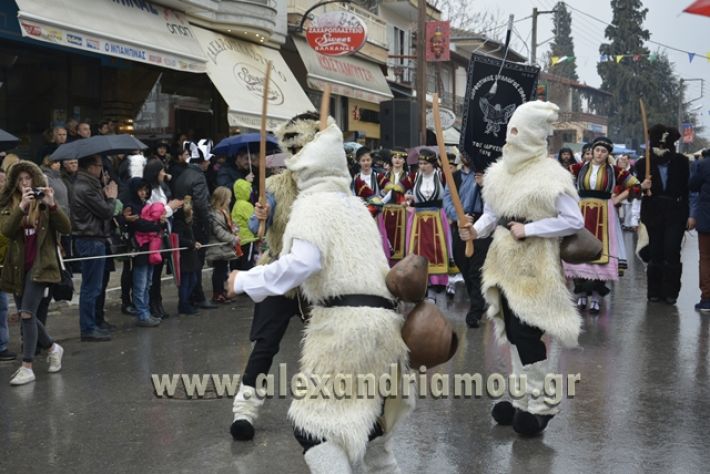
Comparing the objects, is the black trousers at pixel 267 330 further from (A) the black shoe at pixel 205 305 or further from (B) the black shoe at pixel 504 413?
(A) the black shoe at pixel 205 305

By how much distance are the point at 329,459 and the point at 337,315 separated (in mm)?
604

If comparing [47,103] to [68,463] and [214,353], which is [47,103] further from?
[68,463]

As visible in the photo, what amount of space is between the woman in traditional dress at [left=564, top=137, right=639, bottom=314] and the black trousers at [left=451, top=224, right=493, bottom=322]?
1137 mm

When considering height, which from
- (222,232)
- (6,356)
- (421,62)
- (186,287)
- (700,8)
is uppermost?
(421,62)

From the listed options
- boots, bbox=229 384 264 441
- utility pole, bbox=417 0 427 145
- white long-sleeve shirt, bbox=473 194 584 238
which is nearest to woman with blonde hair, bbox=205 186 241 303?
boots, bbox=229 384 264 441

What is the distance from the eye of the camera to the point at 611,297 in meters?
11.5

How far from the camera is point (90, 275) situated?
8.56 meters

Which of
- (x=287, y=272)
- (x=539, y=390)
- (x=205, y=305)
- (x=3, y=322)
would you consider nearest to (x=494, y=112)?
(x=539, y=390)

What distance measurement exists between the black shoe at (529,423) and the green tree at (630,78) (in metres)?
76.2

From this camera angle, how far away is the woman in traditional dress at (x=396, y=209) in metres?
12.2

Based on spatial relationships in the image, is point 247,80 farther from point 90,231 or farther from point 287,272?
point 287,272

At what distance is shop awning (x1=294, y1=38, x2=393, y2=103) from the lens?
74.8ft

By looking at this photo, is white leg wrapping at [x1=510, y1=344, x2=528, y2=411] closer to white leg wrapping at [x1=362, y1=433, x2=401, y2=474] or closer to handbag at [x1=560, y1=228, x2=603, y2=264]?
handbag at [x1=560, y1=228, x2=603, y2=264]

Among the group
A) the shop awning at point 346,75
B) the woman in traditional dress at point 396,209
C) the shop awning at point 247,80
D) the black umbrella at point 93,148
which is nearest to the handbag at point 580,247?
the black umbrella at point 93,148
